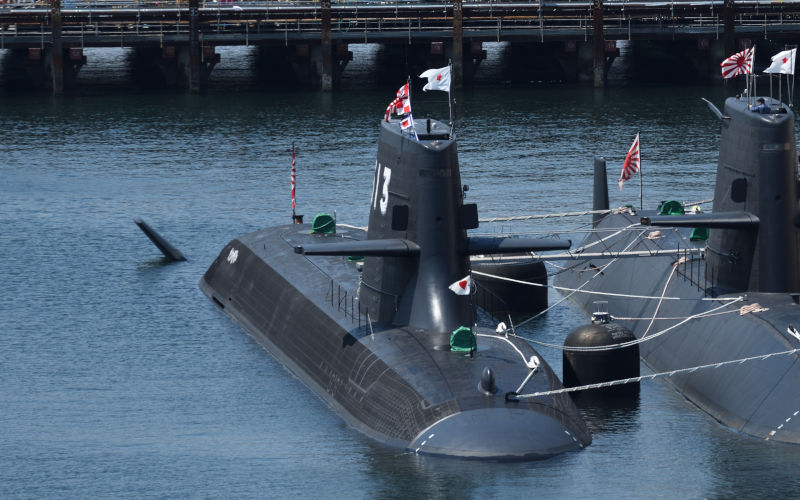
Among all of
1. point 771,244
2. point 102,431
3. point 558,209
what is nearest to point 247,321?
point 102,431

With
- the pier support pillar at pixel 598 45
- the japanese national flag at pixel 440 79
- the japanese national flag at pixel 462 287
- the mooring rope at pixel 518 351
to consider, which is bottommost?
the mooring rope at pixel 518 351

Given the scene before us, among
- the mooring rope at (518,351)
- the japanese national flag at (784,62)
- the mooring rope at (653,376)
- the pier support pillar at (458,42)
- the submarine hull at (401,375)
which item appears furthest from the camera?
the pier support pillar at (458,42)

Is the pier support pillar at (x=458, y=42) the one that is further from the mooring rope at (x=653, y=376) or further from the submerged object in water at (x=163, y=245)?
the mooring rope at (x=653, y=376)

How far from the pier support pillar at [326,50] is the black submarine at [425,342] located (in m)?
67.2

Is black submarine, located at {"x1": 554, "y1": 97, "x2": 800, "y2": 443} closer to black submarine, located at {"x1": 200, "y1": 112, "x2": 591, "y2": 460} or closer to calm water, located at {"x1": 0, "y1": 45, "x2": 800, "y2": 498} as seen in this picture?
calm water, located at {"x1": 0, "y1": 45, "x2": 800, "y2": 498}

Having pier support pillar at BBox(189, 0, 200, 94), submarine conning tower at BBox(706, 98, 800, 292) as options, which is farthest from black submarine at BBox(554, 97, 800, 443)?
pier support pillar at BBox(189, 0, 200, 94)

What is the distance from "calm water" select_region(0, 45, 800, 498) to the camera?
124ft

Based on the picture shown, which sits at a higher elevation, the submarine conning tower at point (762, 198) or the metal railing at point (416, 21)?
the metal railing at point (416, 21)

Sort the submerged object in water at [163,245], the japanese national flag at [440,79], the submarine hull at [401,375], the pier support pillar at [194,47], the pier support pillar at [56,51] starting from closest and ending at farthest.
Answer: the submarine hull at [401,375]
the japanese national flag at [440,79]
the submerged object in water at [163,245]
the pier support pillar at [56,51]
the pier support pillar at [194,47]

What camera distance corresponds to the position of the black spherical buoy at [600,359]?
142 ft

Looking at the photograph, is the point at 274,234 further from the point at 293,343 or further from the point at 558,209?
the point at 558,209

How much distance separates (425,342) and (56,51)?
253ft

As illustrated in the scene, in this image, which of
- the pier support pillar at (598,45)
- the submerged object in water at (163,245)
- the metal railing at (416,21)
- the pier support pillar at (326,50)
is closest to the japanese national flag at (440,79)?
the submerged object in water at (163,245)

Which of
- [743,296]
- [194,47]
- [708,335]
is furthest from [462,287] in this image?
[194,47]
